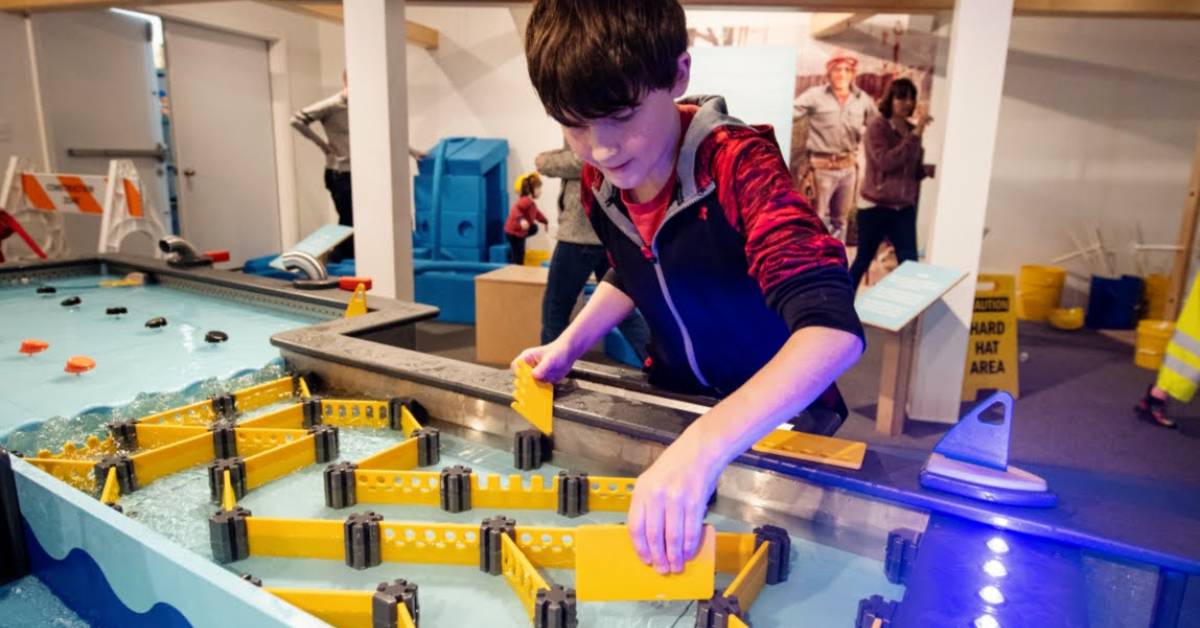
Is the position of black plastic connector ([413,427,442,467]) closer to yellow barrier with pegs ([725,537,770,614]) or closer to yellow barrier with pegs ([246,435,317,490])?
yellow barrier with pegs ([246,435,317,490])

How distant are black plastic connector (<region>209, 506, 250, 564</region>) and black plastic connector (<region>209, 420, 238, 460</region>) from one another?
0.34 metres

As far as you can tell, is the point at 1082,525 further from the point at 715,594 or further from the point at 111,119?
the point at 111,119

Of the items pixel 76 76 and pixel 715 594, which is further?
pixel 76 76

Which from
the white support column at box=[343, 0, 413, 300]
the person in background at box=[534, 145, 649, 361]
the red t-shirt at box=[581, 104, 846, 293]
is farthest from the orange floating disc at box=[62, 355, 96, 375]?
the white support column at box=[343, 0, 413, 300]

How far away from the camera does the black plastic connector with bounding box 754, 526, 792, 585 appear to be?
37.1 inches

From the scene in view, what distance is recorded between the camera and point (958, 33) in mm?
3291

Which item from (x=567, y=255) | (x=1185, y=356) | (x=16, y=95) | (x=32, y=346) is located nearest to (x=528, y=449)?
(x=32, y=346)

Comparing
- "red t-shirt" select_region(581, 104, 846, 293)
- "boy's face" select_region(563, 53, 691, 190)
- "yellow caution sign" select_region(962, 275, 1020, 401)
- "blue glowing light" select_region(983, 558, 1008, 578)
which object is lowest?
"yellow caution sign" select_region(962, 275, 1020, 401)

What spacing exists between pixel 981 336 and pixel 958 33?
1.75 metres

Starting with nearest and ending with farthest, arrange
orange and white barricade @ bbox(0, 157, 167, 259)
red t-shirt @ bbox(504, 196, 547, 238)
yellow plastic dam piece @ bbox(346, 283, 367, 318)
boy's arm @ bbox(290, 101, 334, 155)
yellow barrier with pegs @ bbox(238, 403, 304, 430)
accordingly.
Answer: yellow barrier with pegs @ bbox(238, 403, 304, 430) < yellow plastic dam piece @ bbox(346, 283, 367, 318) < orange and white barricade @ bbox(0, 157, 167, 259) < boy's arm @ bbox(290, 101, 334, 155) < red t-shirt @ bbox(504, 196, 547, 238)

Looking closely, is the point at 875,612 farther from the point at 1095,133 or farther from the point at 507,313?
the point at 1095,133

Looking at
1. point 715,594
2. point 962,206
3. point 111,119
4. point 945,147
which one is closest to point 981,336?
point 962,206

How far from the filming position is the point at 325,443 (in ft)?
4.35

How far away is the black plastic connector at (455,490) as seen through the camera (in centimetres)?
112
